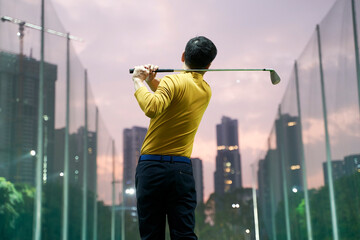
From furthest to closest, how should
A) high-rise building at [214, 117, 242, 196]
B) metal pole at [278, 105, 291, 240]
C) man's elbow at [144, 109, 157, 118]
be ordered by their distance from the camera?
1. high-rise building at [214, 117, 242, 196]
2. metal pole at [278, 105, 291, 240]
3. man's elbow at [144, 109, 157, 118]

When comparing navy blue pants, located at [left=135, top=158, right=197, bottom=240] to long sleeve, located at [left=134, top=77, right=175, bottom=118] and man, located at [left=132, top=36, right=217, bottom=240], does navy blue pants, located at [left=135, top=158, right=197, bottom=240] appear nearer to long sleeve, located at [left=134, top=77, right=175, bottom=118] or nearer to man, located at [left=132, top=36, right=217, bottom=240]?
man, located at [left=132, top=36, right=217, bottom=240]

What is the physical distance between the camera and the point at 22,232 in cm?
551

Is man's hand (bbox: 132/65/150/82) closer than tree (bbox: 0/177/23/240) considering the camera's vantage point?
Yes

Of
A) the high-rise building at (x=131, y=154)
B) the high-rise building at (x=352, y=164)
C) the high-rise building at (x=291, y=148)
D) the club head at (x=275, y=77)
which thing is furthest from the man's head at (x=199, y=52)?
the high-rise building at (x=131, y=154)

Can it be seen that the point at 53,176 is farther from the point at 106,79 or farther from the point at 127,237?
the point at 106,79

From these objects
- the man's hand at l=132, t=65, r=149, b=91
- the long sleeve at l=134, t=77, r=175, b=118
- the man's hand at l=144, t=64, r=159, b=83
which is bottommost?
the long sleeve at l=134, t=77, r=175, b=118

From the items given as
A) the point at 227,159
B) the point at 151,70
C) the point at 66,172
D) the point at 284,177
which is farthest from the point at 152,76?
the point at 227,159

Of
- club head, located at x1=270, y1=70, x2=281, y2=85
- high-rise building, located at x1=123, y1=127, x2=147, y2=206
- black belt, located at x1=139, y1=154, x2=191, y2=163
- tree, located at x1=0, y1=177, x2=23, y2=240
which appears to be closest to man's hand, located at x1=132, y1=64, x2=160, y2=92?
black belt, located at x1=139, y1=154, x2=191, y2=163

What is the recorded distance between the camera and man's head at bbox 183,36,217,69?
6.60 feet

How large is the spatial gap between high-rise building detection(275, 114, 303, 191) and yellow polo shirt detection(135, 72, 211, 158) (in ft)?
24.8

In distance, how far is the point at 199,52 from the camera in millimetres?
2014

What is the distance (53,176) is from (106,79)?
16.7 meters

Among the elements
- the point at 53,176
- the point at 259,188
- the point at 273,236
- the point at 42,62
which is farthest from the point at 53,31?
the point at 259,188

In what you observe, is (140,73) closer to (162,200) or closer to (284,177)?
(162,200)
